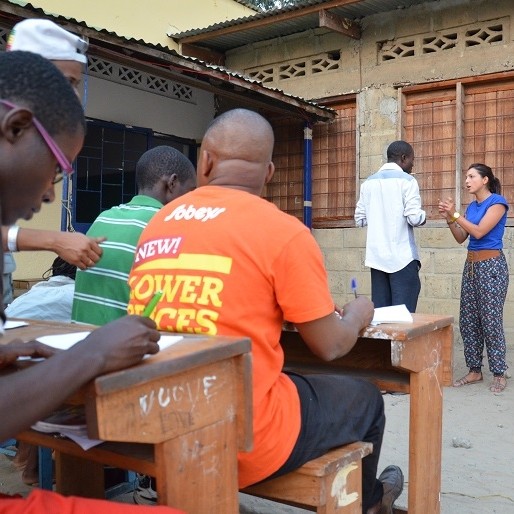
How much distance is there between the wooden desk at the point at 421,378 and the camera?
7.95 feet

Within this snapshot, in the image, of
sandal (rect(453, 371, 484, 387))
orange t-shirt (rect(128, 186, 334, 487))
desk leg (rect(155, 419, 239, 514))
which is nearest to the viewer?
desk leg (rect(155, 419, 239, 514))

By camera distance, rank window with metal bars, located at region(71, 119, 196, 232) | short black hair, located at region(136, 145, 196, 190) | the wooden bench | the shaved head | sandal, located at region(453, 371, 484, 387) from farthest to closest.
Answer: window with metal bars, located at region(71, 119, 196, 232) < sandal, located at region(453, 371, 484, 387) < short black hair, located at region(136, 145, 196, 190) < the shaved head < the wooden bench

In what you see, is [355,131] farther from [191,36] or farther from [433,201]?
[191,36]

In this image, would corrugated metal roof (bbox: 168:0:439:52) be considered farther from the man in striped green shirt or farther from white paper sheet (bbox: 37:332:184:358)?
white paper sheet (bbox: 37:332:184:358)

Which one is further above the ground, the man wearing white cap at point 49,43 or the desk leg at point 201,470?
the man wearing white cap at point 49,43

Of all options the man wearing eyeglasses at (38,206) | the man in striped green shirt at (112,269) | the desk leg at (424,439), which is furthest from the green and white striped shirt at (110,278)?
the man wearing eyeglasses at (38,206)

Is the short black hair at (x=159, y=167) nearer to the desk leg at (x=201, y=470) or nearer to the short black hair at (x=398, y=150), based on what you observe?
the desk leg at (x=201, y=470)

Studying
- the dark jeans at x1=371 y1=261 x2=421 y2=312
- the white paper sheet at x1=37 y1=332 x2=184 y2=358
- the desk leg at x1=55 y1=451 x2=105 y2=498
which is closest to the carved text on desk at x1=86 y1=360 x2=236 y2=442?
the white paper sheet at x1=37 y1=332 x2=184 y2=358

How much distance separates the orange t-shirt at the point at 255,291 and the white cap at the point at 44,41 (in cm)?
82

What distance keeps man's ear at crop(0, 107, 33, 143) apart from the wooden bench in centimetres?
125

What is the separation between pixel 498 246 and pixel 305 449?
11.8 feet

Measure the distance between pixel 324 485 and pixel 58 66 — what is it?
1.57m

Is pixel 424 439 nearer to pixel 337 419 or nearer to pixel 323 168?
pixel 337 419

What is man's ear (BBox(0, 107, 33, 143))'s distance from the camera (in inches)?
49.0
